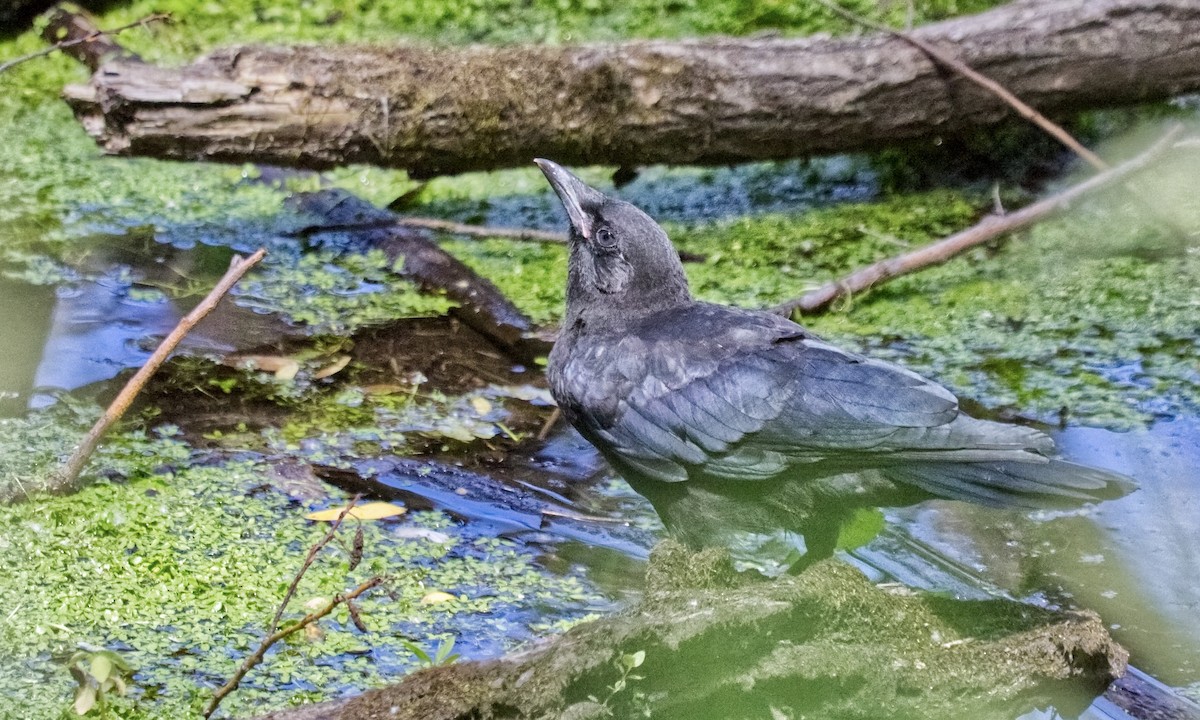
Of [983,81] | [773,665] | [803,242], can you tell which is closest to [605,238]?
[773,665]

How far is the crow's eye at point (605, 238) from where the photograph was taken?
12.5 ft

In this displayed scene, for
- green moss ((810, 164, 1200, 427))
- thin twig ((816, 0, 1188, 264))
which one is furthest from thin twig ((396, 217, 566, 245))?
thin twig ((816, 0, 1188, 264))

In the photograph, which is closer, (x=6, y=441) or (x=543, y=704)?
(x=543, y=704)

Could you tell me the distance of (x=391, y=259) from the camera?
19.5 ft

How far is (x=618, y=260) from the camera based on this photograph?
3.79 meters

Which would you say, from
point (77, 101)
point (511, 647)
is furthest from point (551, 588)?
point (77, 101)

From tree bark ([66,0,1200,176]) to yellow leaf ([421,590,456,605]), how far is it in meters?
2.76

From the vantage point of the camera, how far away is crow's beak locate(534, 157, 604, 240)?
3.87 meters

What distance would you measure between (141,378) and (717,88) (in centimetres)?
329

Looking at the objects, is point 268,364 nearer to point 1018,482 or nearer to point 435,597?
point 435,597

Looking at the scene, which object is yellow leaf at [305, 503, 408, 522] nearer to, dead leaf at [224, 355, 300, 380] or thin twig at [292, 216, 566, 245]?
dead leaf at [224, 355, 300, 380]

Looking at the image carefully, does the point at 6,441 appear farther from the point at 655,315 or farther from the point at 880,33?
the point at 880,33

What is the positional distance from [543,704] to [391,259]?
3765mm

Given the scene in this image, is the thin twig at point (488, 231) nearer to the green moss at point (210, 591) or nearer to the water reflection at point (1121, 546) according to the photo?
the green moss at point (210, 591)
